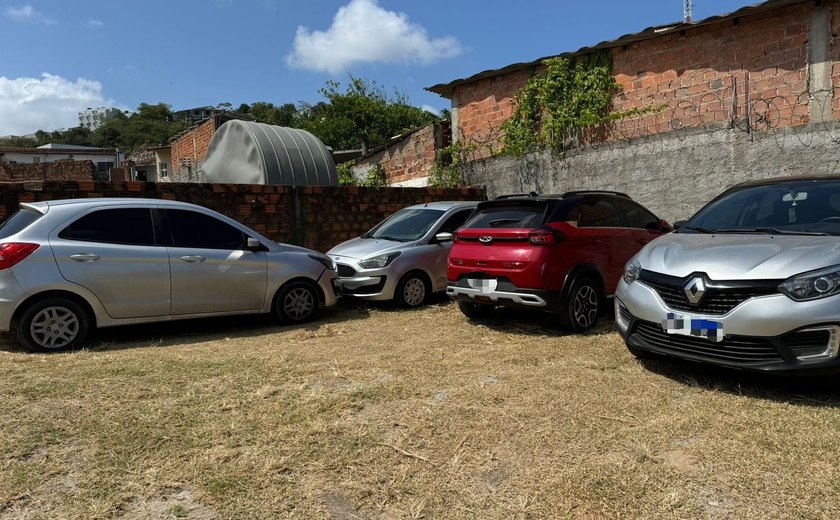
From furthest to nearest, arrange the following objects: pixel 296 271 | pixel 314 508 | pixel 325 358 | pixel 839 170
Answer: pixel 839 170 → pixel 296 271 → pixel 325 358 → pixel 314 508

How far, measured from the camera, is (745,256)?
158 inches

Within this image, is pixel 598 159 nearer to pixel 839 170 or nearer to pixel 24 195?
pixel 839 170

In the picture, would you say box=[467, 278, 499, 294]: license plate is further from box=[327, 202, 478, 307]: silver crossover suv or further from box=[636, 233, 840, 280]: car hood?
box=[636, 233, 840, 280]: car hood

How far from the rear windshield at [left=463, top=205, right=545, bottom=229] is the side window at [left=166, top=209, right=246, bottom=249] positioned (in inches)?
109

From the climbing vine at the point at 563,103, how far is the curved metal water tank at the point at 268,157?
3.95 metres

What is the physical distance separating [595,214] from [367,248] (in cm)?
324

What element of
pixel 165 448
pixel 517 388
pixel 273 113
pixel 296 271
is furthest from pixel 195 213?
pixel 273 113

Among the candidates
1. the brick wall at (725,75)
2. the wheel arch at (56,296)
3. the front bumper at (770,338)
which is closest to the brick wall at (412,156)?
the brick wall at (725,75)

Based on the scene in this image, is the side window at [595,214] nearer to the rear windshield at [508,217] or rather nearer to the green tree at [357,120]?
the rear windshield at [508,217]

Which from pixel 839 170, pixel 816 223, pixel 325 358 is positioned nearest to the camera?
pixel 816 223

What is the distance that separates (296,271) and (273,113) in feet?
193

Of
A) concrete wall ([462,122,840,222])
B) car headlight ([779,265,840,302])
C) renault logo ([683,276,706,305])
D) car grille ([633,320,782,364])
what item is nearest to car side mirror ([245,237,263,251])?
car grille ([633,320,782,364])

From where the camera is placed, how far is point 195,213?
6633 millimetres

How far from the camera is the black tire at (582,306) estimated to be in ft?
20.3
